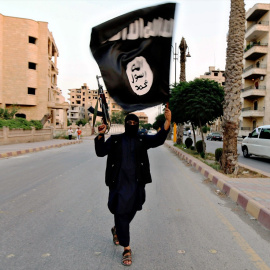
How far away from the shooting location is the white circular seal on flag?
338 centimetres

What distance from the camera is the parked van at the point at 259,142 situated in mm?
14562

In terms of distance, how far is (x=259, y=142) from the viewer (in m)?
15.2

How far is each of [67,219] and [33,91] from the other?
4299 centimetres

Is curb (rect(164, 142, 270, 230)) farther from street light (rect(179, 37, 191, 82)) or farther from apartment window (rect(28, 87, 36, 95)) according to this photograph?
apartment window (rect(28, 87, 36, 95))

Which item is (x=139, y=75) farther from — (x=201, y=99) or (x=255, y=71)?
(x=255, y=71)

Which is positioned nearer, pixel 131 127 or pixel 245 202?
pixel 131 127

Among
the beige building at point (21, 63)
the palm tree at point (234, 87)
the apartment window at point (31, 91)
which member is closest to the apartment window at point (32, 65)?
the beige building at point (21, 63)

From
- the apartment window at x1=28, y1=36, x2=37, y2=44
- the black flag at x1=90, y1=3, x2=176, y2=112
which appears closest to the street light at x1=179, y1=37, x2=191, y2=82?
the black flag at x1=90, y1=3, x2=176, y2=112

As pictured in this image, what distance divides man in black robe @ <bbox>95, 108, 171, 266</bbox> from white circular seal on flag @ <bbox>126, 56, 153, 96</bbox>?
332 mm

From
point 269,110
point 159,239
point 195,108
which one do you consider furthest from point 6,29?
point 159,239

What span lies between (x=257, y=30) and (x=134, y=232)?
45.3 m

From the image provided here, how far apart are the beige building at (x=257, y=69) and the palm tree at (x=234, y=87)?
1438 inches

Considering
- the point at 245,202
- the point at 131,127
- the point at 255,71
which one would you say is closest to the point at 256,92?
the point at 255,71

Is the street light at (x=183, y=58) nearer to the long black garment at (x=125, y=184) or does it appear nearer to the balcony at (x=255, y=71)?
the long black garment at (x=125, y=184)
